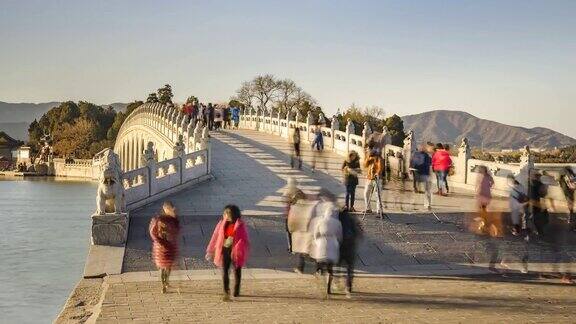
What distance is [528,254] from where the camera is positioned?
45.5 feet

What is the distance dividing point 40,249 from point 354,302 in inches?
1558

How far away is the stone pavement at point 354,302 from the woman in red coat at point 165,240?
15.6 inches

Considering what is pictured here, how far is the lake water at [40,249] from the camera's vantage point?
82.3ft

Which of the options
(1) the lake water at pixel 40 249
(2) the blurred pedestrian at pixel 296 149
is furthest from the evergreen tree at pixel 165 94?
(2) the blurred pedestrian at pixel 296 149

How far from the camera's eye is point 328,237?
10.5m

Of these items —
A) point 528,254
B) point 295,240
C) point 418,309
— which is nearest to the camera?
point 418,309

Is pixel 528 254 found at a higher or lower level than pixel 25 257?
higher

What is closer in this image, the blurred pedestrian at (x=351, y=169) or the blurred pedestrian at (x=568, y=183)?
the blurred pedestrian at (x=568, y=183)

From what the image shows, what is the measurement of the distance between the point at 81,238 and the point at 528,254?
4279 centimetres

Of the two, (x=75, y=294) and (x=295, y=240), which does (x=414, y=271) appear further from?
(x=75, y=294)

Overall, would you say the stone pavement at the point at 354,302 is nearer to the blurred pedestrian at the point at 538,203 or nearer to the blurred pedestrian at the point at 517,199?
the blurred pedestrian at the point at 538,203

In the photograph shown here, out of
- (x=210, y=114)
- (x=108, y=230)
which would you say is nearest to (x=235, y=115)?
(x=210, y=114)

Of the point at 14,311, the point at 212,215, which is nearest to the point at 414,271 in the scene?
the point at 212,215

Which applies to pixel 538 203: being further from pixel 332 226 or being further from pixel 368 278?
pixel 332 226
